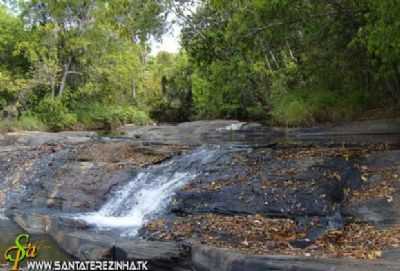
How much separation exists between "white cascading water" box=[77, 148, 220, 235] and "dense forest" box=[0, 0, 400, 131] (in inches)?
143

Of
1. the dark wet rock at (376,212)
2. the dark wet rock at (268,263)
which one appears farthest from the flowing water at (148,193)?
the dark wet rock at (376,212)

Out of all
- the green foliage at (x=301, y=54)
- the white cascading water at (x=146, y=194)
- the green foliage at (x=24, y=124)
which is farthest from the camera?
the green foliage at (x=24, y=124)

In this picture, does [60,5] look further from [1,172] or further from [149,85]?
[1,172]

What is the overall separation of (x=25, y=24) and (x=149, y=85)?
12971mm

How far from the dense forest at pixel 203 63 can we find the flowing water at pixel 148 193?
350 cm

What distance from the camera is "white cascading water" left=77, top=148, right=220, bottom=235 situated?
1077 centimetres

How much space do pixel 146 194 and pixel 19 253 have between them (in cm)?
Result: 401

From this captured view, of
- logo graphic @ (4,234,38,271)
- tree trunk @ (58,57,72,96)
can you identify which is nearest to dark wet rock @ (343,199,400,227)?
logo graphic @ (4,234,38,271)

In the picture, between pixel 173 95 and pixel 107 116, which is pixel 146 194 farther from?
pixel 173 95

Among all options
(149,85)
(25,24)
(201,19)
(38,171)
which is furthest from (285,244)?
(149,85)

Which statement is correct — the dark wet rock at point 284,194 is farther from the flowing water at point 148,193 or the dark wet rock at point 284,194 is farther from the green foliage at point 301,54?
the green foliage at point 301,54

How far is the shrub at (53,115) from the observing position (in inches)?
1242

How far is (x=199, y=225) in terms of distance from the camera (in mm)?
9117

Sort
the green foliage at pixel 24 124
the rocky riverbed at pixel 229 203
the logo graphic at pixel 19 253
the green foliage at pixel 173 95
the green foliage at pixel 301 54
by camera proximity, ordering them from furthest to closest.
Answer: the green foliage at pixel 173 95 < the green foliage at pixel 24 124 < the green foliage at pixel 301 54 < the logo graphic at pixel 19 253 < the rocky riverbed at pixel 229 203
